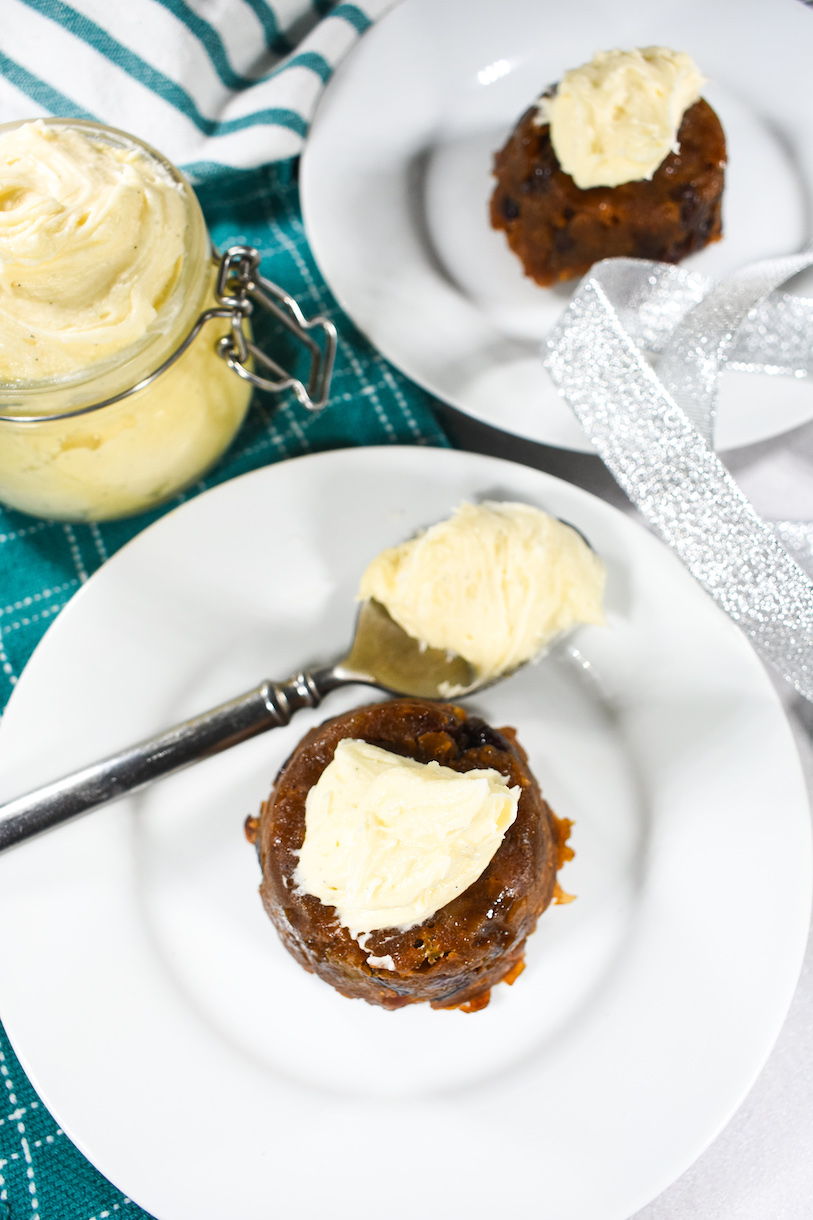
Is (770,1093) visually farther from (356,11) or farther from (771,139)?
(356,11)

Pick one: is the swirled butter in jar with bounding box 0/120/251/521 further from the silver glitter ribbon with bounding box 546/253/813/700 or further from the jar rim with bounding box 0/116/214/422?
the silver glitter ribbon with bounding box 546/253/813/700

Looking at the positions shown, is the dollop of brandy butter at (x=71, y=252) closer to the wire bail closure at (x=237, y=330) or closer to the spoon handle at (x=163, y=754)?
the wire bail closure at (x=237, y=330)

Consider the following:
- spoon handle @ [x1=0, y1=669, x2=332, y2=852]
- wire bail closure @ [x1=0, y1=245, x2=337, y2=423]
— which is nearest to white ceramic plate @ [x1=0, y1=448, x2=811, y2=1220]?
spoon handle @ [x1=0, y1=669, x2=332, y2=852]

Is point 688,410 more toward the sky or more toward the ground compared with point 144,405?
more toward the ground

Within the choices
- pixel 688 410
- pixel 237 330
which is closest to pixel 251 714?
pixel 237 330

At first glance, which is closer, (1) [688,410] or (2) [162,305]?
(2) [162,305]

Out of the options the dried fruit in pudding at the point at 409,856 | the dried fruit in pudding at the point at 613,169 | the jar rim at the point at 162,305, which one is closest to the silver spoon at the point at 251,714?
the dried fruit in pudding at the point at 409,856

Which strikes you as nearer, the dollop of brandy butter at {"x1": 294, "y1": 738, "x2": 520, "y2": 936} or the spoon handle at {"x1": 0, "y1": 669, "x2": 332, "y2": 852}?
the dollop of brandy butter at {"x1": 294, "y1": 738, "x2": 520, "y2": 936}

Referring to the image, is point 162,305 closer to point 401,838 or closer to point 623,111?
point 401,838

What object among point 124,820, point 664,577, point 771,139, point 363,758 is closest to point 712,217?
point 771,139
